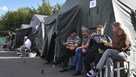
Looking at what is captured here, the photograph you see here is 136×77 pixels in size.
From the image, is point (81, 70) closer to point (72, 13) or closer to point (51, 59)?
point (72, 13)

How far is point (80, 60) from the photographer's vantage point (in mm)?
A: 15070

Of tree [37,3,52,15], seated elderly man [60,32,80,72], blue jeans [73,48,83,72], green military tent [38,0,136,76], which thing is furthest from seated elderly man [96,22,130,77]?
tree [37,3,52,15]

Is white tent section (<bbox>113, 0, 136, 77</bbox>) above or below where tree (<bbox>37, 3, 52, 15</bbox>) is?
below

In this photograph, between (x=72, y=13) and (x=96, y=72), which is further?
(x=72, y=13)

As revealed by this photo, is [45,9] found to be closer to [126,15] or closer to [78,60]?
[78,60]

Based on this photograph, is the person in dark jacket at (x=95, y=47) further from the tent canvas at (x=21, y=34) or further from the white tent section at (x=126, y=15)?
the tent canvas at (x=21, y=34)

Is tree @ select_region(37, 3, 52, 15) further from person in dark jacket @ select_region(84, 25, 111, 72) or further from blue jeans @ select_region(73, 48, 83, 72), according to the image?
person in dark jacket @ select_region(84, 25, 111, 72)

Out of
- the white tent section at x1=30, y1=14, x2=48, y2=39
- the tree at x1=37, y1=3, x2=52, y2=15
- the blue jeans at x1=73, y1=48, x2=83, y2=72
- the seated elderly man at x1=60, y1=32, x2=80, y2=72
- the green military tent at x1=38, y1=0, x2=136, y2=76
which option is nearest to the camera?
the green military tent at x1=38, y1=0, x2=136, y2=76

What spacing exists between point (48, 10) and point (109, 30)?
4878cm

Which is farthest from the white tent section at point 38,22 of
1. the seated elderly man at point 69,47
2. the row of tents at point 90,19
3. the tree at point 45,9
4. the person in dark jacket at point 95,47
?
the tree at point 45,9

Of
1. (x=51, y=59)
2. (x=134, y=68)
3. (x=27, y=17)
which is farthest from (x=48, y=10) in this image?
(x=134, y=68)

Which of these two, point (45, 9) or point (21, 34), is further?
point (45, 9)

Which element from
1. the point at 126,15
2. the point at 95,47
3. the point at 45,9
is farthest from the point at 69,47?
the point at 45,9

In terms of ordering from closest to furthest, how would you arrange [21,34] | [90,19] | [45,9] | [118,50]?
[118,50] → [90,19] → [21,34] → [45,9]
